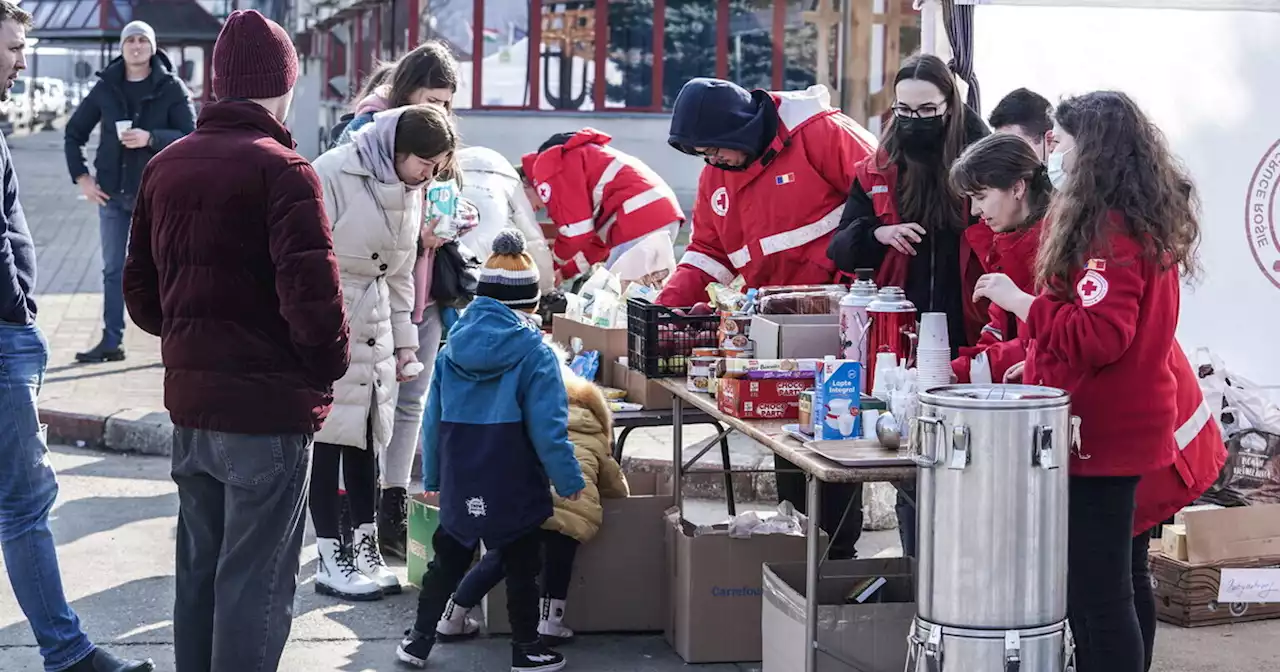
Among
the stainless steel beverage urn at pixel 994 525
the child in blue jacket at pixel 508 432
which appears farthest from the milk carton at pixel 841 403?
the child in blue jacket at pixel 508 432

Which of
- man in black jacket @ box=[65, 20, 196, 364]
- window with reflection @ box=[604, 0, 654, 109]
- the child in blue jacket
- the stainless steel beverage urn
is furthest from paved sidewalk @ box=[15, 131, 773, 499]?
window with reflection @ box=[604, 0, 654, 109]

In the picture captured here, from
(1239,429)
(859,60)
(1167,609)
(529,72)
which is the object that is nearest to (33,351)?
(1167,609)

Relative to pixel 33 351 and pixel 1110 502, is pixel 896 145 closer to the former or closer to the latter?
pixel 1110 502

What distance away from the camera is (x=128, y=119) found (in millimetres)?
9273

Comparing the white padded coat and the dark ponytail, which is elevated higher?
the dark ponytail

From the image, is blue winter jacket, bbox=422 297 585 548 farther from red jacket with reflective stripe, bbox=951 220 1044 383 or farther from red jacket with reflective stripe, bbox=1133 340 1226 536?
red jacket with reflective stripe, bbox=1133 340 1226 536

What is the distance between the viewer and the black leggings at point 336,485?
552 centimetres

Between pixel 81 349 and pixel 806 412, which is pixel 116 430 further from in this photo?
pixel 806 412

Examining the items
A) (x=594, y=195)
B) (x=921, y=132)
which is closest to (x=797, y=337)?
(x=921, y=132)

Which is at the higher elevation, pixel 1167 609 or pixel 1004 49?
pixel 1004 49

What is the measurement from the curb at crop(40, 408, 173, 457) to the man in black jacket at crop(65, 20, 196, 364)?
1.43 m

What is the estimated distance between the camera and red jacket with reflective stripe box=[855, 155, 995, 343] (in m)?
4.81

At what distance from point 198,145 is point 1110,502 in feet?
7.38

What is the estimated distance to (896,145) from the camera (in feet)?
16.1
